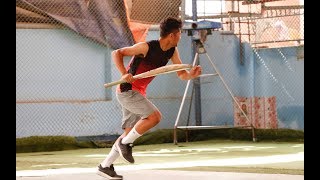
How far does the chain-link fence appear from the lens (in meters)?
13.6

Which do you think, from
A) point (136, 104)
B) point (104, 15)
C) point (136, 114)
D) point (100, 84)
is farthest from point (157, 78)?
point (136, 104)

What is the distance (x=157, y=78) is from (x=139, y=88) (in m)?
7.59

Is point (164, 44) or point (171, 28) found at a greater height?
point (171, 28)

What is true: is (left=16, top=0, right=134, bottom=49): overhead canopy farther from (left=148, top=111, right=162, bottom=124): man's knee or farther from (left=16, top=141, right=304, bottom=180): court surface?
(left=148, top=111, right=162, bottom=124): man's knee

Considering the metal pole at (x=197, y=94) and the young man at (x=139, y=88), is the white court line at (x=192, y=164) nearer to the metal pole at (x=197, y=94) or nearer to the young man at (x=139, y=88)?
the young man at (x=139, y=88)

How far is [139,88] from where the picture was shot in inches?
295

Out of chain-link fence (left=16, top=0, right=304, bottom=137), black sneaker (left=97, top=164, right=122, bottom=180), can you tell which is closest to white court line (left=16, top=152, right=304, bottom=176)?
black sneaker (left=97, top=164, right=122, bottom=180)

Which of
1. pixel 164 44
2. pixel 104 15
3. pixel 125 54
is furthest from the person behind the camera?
pixel 104 15

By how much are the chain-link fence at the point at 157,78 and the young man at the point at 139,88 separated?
20.5ft

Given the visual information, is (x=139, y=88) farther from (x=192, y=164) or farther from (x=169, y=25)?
(x=192, y=164)

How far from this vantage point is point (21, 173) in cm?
845

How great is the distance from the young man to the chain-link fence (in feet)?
20.5
